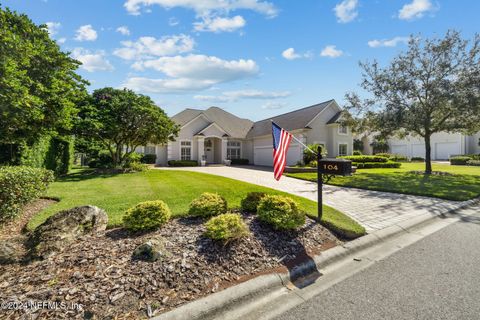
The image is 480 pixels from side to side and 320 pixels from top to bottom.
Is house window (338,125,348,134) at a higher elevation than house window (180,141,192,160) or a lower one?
higher

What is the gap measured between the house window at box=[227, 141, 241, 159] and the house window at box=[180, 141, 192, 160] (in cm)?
471

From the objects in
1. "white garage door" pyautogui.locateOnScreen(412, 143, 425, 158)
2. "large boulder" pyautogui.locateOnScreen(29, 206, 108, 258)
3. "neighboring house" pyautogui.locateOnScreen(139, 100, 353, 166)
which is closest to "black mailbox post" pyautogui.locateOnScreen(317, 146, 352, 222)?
"large boulder" pyautogui.locateOnScreen(29, 206, 108, 258)

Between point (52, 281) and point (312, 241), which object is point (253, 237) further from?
point (52, 281)

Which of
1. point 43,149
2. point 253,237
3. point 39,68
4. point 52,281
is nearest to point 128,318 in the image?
point 52,281

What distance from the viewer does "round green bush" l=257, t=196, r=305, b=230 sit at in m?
4.29

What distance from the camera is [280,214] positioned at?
4367mm

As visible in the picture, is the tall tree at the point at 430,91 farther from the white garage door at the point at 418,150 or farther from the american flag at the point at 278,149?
the white garage door at the point at 418,150

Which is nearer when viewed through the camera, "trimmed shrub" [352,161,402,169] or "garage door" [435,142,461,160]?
"trimmed shrub" [352,161,402,169]

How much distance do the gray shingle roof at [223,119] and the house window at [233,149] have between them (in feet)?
3.35

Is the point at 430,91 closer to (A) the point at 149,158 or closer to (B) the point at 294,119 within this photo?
(B) the point at 294,119

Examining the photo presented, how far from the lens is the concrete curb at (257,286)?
8.46 feet

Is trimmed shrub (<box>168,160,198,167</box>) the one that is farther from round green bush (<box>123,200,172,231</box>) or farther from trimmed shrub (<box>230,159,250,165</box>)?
round green bush (<box>123,200,172,231</box>)

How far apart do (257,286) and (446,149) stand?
146ft

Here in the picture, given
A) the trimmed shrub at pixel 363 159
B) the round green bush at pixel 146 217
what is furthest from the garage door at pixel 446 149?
the round green bush at pixel 146 217
